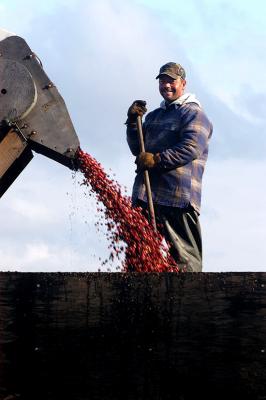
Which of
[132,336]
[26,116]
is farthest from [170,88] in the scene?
[132,336]

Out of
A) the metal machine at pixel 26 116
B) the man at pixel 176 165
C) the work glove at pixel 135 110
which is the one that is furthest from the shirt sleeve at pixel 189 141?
the metal machine at pixel 26 116

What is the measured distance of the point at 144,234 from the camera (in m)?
5.32

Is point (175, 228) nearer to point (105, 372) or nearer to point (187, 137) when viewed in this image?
point (187, 137)

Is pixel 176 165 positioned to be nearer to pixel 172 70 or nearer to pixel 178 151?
pixel 178 151

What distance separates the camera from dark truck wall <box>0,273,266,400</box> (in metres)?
2.94

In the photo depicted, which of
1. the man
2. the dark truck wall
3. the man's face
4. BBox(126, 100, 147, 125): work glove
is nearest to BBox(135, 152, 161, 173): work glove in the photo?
the man

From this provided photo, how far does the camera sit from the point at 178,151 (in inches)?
216

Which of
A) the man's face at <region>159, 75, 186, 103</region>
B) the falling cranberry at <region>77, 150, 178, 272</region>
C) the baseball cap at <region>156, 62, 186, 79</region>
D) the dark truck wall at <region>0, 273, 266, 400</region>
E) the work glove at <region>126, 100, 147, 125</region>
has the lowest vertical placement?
the dark truck wall at <region>0, 273, 266, 400</region>

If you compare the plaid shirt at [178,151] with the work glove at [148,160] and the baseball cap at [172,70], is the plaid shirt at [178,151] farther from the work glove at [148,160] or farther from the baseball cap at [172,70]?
the baseball cap at [172,70]

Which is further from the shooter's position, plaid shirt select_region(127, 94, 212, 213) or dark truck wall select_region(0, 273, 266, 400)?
plaid shirt select_region(127, 94, 212, 213)

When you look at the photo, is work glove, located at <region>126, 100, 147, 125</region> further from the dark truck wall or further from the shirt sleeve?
the dark truck wall

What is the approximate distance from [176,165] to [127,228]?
58 centimetres

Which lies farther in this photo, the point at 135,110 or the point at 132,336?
the point at 135,110

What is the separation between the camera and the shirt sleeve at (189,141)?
5488 mm
